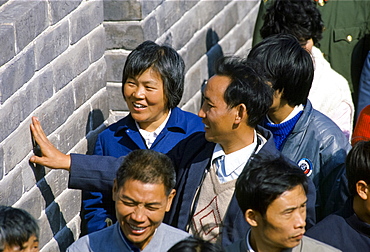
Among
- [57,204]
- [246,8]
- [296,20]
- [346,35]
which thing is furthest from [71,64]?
[246,8]

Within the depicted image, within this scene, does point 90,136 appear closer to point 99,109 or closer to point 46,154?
point 99,109

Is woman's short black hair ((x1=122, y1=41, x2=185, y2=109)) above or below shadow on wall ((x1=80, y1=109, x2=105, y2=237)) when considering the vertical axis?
above

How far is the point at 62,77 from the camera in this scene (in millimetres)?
3590

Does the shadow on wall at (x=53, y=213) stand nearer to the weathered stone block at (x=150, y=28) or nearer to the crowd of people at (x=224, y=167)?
the crowd of people at (x=224, y=167)

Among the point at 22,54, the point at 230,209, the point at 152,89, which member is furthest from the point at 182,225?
the point at 22,54

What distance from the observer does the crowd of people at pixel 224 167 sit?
2.84 m

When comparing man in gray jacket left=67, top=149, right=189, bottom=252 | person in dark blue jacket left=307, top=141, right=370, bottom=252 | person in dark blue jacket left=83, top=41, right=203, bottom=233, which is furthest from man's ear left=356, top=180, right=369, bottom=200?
person in dark blue jacket left=83, top=41, right=203, bottom=233

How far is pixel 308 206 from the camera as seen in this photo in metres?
3.11

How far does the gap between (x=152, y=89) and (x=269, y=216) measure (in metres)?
1.04

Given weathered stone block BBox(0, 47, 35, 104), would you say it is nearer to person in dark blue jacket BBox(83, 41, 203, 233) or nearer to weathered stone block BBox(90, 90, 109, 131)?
person in dark blue jacket BBox(83, 41, 203, 233)

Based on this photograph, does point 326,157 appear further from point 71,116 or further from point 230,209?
point 71,116

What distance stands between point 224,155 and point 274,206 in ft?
1.55

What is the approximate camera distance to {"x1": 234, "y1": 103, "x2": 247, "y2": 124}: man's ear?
316 cm

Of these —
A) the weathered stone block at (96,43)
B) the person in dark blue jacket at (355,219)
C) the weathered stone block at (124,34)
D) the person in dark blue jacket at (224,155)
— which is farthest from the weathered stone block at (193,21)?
the person in dark blue jacket at (355,219)
